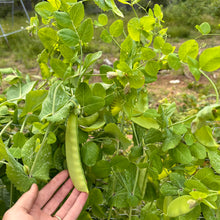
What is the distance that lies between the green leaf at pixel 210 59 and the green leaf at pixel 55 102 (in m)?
0.24

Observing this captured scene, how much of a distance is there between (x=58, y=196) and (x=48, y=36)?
35 centimetres

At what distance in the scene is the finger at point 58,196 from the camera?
552 millimetres

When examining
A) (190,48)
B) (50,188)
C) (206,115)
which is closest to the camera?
(206,115)

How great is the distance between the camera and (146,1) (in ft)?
2.16

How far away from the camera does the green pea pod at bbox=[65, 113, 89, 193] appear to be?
48 centimetres

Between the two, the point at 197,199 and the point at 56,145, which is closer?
the point at 197,199

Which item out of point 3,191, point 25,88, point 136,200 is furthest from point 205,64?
point 3,191

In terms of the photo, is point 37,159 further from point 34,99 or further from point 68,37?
point 68,37

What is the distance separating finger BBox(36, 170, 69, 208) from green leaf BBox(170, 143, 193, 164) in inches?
Result: 9.2

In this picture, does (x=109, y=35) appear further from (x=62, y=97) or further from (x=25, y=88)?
(x=25, y=88)

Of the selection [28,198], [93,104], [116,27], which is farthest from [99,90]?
[28,198]

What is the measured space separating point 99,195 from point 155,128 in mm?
223

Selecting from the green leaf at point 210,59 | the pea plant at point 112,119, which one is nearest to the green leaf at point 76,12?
the pea plant at point 112,119

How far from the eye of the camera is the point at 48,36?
0.52 meters
